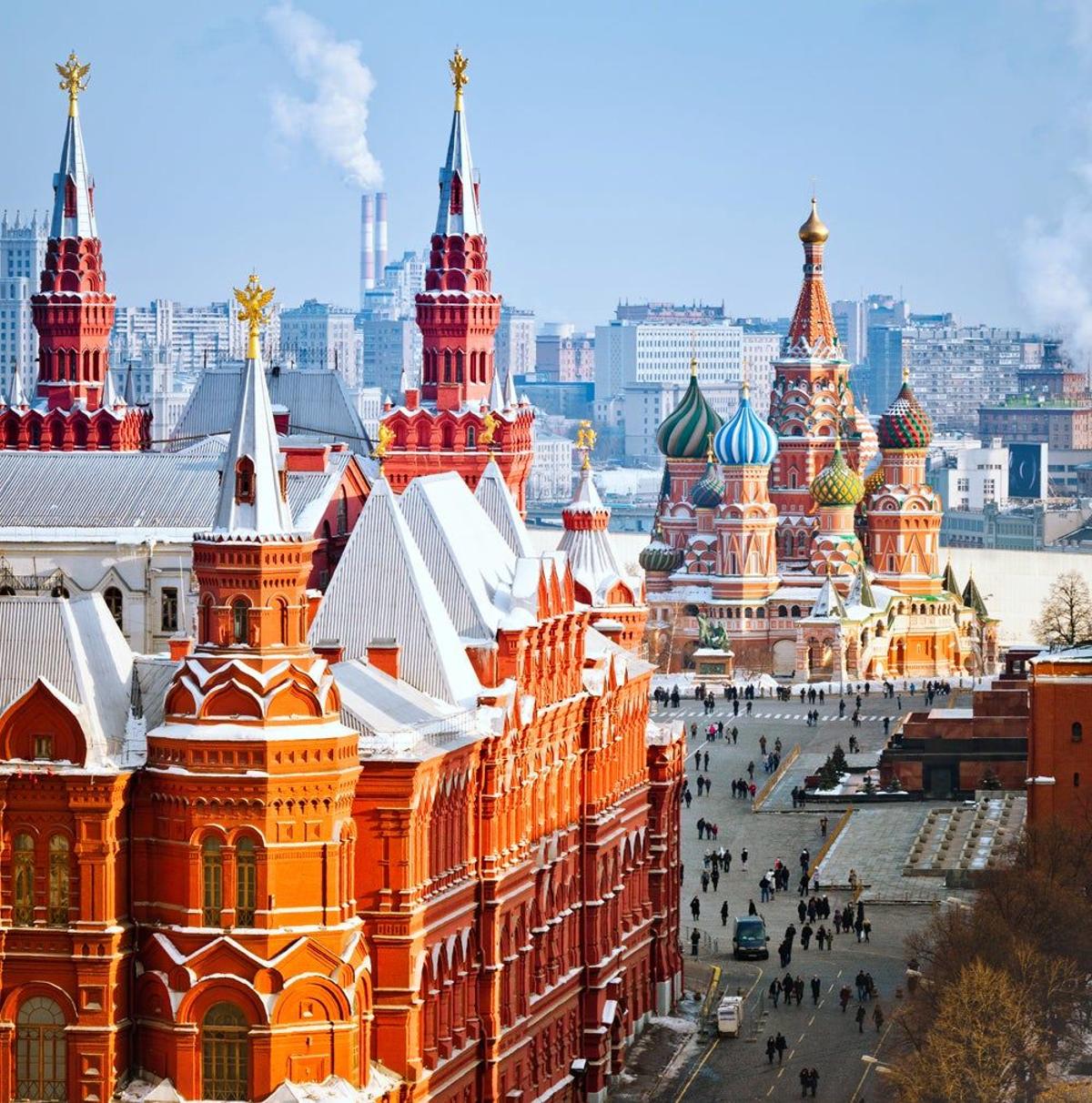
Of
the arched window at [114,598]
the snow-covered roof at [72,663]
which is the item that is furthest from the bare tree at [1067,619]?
the snow-covered roof at [72,663]

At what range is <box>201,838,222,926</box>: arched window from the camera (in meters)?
57.2

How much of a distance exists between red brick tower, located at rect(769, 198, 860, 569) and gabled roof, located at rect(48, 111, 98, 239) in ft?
179

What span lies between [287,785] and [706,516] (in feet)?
316

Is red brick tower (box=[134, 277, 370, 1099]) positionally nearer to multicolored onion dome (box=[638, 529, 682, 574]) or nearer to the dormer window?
the dormer window

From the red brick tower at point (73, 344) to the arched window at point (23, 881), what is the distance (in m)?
40.4

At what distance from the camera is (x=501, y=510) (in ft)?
247

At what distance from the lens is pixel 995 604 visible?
199625 mm

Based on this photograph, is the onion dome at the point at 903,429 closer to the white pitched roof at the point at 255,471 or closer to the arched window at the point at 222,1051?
the white pitched roof at the point at 255,471

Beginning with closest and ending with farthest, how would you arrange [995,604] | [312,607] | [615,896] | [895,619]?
[312,607] < [615,896] < [895,619] < [995,604]

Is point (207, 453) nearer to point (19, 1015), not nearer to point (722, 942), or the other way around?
point (722, 942)

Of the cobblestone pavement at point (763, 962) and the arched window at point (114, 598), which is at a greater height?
the arched window at point (114, 598)

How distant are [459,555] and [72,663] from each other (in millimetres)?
11574

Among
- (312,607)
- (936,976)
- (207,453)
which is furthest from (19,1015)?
(207,453)

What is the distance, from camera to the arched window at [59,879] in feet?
189
